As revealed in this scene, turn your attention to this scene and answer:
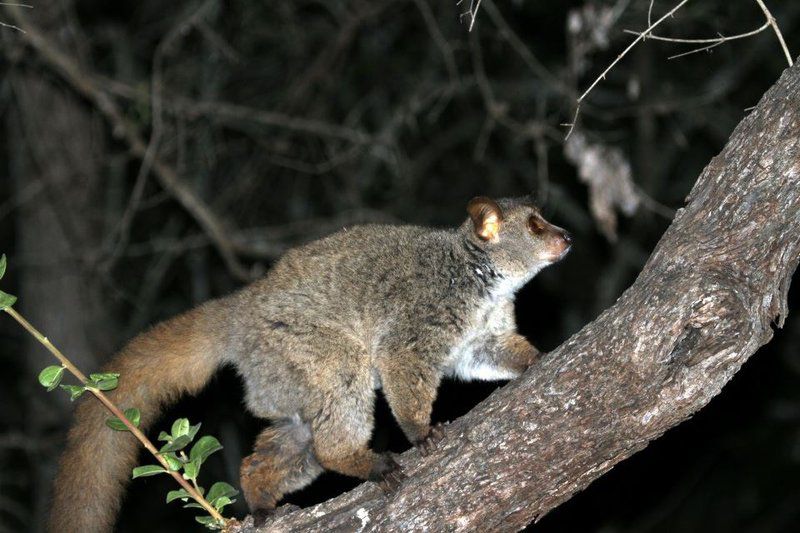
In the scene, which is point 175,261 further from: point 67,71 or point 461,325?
point 461,325

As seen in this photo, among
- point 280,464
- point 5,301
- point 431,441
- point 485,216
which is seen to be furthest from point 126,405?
point 485,216

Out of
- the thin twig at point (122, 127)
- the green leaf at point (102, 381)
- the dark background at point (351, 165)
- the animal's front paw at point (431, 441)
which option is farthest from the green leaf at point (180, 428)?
the thin twig at point (122, 127)

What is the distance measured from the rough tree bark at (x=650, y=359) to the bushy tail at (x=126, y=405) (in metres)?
1.27

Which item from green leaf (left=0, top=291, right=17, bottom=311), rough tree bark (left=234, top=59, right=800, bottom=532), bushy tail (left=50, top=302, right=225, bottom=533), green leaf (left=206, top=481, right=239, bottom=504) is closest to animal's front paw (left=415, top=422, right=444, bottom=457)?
rough tree bark (left=234, top=59, right=800, bottom=532)

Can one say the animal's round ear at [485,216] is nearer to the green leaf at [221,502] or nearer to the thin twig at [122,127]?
the green leaf at [221,502]

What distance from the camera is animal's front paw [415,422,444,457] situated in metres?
3.91

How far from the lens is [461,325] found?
15.9 feet

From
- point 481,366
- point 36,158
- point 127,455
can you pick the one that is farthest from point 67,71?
point 481,366

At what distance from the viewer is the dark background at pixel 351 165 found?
25.0ft

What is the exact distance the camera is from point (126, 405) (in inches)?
181

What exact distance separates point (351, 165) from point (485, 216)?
395cm

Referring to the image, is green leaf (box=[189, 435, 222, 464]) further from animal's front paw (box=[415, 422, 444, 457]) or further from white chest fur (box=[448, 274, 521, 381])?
white chest fur (box=[448, 274, 521, 381])

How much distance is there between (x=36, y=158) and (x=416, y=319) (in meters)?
4.54

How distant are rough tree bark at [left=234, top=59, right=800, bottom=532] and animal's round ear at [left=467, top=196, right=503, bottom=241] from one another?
1414mm
